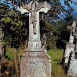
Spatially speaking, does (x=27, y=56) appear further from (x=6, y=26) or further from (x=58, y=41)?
(x=58, y=41)

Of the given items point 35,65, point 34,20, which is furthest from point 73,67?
point 34,20

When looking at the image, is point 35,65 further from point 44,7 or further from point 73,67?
point 73,67

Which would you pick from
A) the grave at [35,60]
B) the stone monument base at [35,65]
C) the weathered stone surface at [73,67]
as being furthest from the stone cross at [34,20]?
the weathered stone surface at [73,67]

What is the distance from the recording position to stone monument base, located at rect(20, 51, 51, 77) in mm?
7176

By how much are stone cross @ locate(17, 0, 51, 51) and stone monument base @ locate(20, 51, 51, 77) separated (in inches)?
8.1

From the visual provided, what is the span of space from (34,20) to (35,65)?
135cm

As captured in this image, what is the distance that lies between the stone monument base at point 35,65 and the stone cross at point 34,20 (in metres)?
0.21

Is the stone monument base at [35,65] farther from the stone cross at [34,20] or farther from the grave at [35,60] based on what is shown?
the stone cross at [34,20]

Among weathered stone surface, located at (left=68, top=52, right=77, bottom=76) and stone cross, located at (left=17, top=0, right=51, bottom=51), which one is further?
weathered stone surface, located at (left=68, top=52, right=77, bottom=76)

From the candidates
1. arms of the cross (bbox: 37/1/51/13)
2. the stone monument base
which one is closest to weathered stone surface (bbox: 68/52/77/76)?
the stone monument base

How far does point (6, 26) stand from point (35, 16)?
5.37 ft

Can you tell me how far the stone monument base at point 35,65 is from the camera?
7.18 m

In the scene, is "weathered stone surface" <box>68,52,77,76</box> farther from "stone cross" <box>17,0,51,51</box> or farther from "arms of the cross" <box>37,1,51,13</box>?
"arms of the cross" <box>37,1,51,13</box>

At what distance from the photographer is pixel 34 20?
750 cm
